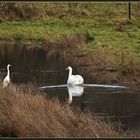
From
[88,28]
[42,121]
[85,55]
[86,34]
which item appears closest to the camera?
[42,121]

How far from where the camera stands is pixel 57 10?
1641 inches

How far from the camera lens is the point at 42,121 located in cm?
1012

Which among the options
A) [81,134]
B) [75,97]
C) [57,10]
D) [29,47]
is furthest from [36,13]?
[81,134]

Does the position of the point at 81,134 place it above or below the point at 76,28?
above

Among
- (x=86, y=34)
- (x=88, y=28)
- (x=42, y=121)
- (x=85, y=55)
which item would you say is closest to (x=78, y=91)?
(x=85, y=55)

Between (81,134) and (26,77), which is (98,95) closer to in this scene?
(26,77)

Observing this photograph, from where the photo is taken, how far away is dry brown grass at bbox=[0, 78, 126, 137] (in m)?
9.70

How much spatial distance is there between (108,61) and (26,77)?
3.21 m

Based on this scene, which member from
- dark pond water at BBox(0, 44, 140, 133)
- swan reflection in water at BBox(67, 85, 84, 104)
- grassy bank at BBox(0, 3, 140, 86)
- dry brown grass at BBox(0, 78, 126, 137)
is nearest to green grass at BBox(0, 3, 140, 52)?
grassy bank at BBox(0, 3, 140, 86)

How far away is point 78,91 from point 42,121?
30.9 feet

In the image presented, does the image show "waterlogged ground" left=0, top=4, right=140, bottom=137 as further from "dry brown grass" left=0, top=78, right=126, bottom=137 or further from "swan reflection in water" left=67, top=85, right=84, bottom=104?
"dry brown grass" left=0, top=78, right=126, bottom=137

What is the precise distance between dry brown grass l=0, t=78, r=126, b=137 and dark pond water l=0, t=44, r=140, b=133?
2620 mm

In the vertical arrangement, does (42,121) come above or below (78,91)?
above

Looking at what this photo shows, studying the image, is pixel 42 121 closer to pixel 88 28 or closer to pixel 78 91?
pixel 78 91
